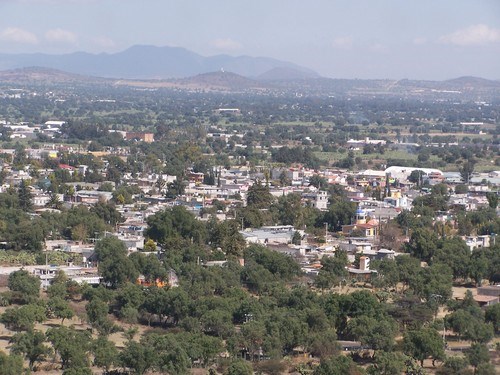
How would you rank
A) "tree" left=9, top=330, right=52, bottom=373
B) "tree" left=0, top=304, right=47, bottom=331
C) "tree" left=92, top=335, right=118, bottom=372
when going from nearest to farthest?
"tree" left=92, top=335, right=118, bottom=372, "tree" left=9, top=330, right=52, bottom=373, "tree" left=0, top=304, right=47, bottom=331

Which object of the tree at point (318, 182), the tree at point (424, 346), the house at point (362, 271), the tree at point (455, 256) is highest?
the tree at point (424, 346)

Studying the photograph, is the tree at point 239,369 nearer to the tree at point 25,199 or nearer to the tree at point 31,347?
the tree at point 31,347

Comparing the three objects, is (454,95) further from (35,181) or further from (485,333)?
(485,333)

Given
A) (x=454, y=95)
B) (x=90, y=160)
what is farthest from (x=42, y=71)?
(x=90, y=160)

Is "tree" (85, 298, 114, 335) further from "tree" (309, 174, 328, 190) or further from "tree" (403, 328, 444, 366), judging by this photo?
"tree" (309, 174, 328, 190)

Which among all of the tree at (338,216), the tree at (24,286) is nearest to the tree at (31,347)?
the tree at (24,286)

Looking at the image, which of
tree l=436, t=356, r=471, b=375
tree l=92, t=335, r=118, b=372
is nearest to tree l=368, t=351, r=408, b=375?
tree l=436, t=356, r=471, b=375

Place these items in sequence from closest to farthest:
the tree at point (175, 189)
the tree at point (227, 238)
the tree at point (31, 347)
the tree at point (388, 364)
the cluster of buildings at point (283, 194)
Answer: the tree at point (388, 364)
the tree at point (31, 347)
the tree at point (227, 238)
the cluster of buildings at point (283, 194)
the tree at point (175, 189)
